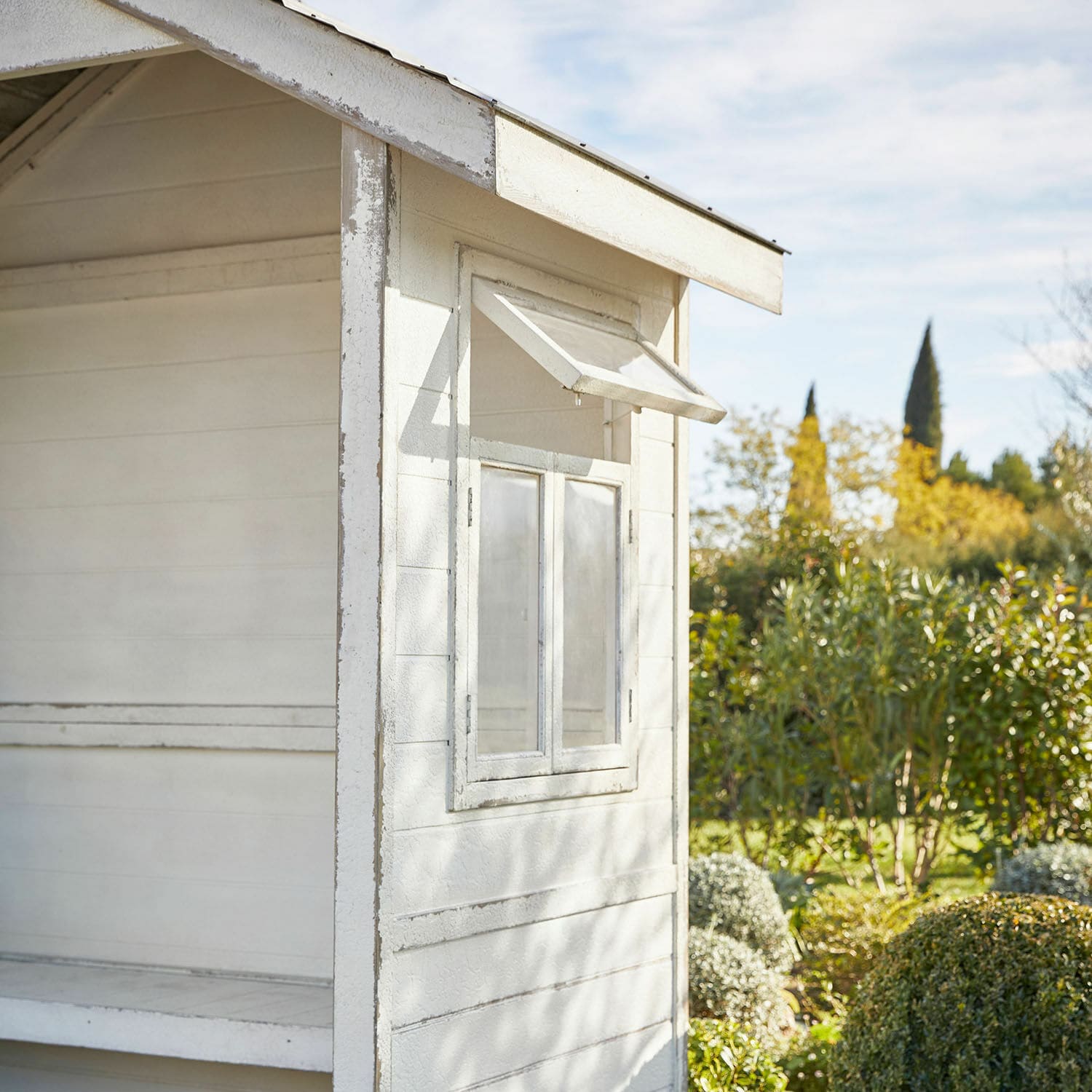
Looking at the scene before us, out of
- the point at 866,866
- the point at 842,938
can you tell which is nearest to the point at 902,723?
the point at 842,938

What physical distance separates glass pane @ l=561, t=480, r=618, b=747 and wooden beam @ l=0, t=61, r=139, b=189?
231 centimetres

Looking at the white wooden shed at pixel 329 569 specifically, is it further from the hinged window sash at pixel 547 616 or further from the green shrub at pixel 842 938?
the green shrub at pixel 842 938

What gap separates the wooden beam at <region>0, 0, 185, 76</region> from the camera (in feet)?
11.1

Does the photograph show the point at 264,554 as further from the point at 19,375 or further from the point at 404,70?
the point at 404,70

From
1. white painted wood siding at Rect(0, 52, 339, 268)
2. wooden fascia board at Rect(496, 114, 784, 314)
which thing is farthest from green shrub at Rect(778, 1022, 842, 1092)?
white painted wood siding at Rect(0, 52, 339, 268)

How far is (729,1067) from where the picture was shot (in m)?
4.80

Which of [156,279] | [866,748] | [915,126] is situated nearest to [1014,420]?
[915,126]

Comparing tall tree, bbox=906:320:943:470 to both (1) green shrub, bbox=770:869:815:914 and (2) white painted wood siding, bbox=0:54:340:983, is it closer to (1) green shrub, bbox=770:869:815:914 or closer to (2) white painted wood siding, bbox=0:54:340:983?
(1) green shrub, bbox=770:869:815:914

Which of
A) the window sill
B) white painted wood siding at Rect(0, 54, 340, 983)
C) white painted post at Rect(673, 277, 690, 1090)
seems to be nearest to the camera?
the window sill

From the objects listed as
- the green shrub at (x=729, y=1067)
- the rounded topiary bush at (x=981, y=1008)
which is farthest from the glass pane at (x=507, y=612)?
the green shrub at (x=729, y=1067)

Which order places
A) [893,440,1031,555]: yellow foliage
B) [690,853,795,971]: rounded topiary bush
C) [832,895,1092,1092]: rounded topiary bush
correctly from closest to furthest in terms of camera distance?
[832,895,1092,1092]: rounded topiary bush → [690,853,795,971]: rounded topiary bush → [893,440,1031,555]: yellow foliage

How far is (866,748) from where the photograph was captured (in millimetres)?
7926

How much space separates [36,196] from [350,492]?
239 cm

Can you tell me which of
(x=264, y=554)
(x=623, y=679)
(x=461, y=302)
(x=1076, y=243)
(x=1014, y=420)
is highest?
(x=1076, y=243)
